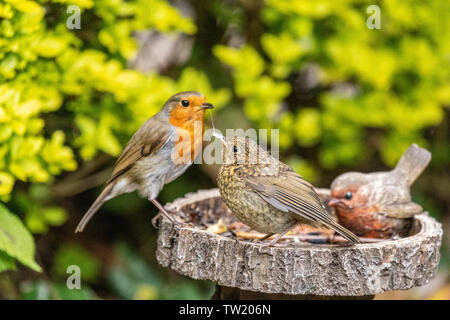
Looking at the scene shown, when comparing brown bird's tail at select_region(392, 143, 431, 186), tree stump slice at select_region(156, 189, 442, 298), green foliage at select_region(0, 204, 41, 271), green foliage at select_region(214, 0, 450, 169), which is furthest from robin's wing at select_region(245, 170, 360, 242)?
green foliage at select_region(214, 0, 450, 169)

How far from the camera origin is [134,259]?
5004 mm

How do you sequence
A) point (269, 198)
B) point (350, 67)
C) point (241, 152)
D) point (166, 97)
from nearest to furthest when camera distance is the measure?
1. point (269, 198)
2. point (241, 152)
3. point (166, 97)
4. point (350, 67)

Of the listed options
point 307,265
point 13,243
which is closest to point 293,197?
point 307,265

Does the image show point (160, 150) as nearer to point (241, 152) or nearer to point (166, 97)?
point (241, 152)

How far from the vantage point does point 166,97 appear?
3.84 meters

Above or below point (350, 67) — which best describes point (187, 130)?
below

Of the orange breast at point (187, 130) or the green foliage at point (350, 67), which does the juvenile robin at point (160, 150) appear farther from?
the green foliage at point (350, 67)

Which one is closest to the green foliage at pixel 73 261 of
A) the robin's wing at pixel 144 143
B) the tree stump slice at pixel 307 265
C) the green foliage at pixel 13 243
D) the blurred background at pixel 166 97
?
the blurred background at pixel 166 97

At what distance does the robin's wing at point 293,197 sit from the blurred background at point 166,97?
1.13 metres

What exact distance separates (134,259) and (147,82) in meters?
1.87

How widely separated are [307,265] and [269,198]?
1.20 ft

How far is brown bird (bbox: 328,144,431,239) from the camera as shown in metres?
3.17
